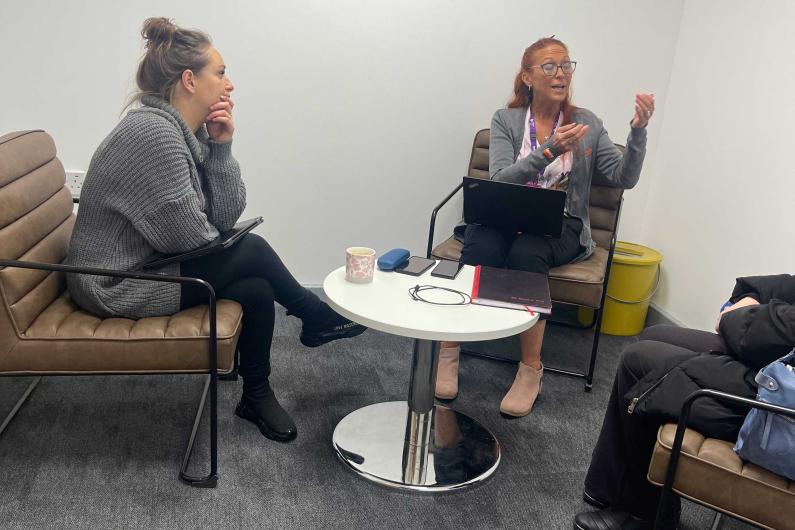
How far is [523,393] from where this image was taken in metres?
2.39

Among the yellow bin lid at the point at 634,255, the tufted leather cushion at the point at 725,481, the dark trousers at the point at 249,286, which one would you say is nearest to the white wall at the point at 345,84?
the yellow bin lid at the point at 634,255

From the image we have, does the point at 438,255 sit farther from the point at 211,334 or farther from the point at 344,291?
the point at 211,334

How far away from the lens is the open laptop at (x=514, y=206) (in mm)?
2314

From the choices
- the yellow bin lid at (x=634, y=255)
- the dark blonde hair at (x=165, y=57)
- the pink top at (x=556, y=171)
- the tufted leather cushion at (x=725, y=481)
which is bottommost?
the tufted leather cushion at (x=725, y=481)

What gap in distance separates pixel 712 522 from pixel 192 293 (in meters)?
1.54

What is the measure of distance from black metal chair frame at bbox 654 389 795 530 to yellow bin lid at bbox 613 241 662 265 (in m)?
1.56

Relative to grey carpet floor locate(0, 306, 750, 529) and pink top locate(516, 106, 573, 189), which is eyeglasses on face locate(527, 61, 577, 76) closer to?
pink top locate(516, 106, 573, 189)

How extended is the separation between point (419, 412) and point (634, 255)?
148cm

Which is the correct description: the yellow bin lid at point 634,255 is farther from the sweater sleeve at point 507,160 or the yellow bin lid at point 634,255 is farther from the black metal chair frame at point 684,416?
the black metal chair frame at point 684,416

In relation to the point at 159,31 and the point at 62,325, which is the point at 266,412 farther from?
the point at 159,31

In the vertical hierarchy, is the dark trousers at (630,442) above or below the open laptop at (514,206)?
below

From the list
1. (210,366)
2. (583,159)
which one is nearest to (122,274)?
(210,366)

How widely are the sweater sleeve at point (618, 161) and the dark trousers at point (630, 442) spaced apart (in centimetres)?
94

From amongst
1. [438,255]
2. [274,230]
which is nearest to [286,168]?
[274,230]
